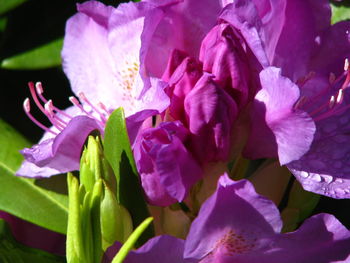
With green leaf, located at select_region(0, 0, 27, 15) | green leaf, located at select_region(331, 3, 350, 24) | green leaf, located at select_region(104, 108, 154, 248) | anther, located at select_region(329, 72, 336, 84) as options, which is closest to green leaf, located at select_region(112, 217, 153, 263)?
green leaf, located at select_region(104, 108, 154, 248)

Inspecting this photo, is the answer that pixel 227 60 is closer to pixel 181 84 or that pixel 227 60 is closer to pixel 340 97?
pixel 181 84

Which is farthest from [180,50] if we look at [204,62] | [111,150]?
[111,150]

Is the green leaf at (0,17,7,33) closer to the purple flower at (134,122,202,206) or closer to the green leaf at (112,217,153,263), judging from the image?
the purple flower at (134,122,202,206)

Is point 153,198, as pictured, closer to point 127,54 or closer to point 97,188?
point 97,188

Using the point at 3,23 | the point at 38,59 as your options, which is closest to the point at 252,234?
the point at 38,59

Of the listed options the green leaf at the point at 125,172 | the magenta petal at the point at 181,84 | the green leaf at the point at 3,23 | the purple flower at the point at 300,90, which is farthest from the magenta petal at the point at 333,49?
the green leaf at the point at 3,23

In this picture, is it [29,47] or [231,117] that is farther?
[29,47]
